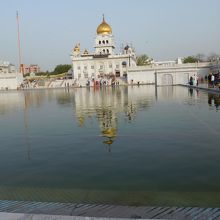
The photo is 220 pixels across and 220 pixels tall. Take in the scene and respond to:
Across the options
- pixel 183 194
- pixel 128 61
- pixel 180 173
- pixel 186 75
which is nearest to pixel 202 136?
pixel 180 173

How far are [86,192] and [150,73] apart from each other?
221 ft

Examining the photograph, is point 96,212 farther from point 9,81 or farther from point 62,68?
point 62,68

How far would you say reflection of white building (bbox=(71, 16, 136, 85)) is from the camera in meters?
88.3

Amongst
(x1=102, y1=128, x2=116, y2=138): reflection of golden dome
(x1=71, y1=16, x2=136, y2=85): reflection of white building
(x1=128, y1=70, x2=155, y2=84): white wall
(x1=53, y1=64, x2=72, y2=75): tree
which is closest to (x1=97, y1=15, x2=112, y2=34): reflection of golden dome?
(x1=71, y1=16, x2=136, y2=85): reflection of white building

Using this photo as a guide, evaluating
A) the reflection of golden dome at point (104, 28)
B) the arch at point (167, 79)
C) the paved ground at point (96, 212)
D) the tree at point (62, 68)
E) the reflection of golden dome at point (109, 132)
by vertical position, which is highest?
the reflection of golden dome at point (104, 28)

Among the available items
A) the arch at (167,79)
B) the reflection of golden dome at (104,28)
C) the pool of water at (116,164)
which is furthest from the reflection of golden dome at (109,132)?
the reflection of golden dome at (104,28)

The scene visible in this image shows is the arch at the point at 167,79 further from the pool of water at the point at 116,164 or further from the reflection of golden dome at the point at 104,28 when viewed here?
the pool of water at the point at 116,164

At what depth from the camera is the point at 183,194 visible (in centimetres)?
503

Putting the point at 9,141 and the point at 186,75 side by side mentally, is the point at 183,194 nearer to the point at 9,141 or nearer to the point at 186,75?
the point at 9,141

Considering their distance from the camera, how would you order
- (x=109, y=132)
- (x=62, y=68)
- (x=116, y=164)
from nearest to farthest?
(x=116, y=164), (x=109, y=132), (x=62, y=68)

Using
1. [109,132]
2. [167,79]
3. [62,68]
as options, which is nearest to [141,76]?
[167,79]

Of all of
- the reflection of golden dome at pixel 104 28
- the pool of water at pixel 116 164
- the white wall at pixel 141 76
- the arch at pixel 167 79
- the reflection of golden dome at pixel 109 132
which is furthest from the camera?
the reflection of golden dome at pixel 104 28

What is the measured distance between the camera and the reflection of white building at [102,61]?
3477 inches

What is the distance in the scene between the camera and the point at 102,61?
89.2m
